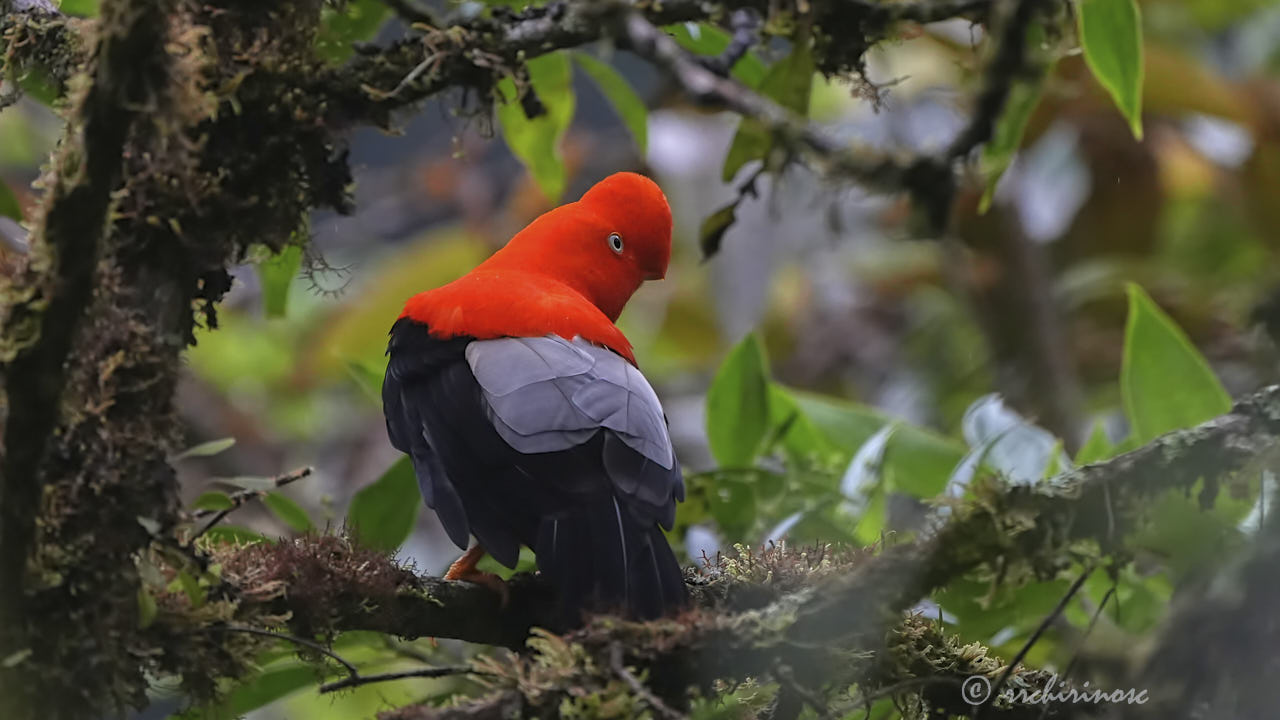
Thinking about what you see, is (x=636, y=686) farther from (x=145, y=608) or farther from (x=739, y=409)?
(x=739, y=409)

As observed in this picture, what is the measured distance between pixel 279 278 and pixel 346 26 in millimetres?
464

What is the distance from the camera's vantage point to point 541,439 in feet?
5.77

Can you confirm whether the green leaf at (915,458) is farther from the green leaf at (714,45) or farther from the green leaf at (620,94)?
the green leaf at (714,45)

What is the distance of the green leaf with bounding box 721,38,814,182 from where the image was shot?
187 centimetres

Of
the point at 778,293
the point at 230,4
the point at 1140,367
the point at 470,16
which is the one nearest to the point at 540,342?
the point at 470,16

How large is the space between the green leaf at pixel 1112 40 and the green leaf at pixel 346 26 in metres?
1.12

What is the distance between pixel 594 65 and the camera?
2295mm

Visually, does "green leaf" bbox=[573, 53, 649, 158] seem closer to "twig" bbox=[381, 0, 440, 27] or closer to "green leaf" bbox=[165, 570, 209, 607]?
"twig" bbox=[381, 0, 440, 27]

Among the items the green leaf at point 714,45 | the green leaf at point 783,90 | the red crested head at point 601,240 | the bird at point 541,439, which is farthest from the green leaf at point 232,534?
the green leaf at point 714,45

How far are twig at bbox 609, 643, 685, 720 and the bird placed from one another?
0.19 metres

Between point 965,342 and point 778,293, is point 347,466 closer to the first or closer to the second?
point 778,293

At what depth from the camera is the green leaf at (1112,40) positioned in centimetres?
192

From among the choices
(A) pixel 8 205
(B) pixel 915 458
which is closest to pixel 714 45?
(B) pixel 915 458

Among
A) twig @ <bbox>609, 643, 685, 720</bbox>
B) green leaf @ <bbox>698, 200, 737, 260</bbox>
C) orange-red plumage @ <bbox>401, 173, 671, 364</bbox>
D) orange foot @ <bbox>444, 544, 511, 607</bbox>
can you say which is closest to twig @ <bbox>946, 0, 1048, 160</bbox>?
twig @ <bbox>609, 643, 685, 720</bbox>
